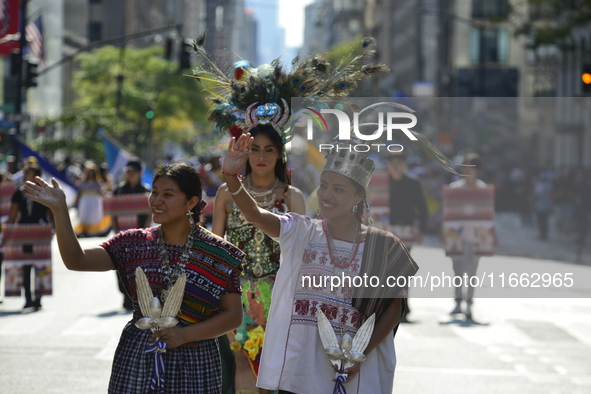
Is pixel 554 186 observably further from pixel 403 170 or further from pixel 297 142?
pixel 297 142

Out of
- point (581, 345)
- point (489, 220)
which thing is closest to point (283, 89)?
point (489, 220)

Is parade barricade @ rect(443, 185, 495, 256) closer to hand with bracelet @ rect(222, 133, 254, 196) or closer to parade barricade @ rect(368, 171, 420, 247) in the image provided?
parade barricade @ rect(368, 171, 420, 247)

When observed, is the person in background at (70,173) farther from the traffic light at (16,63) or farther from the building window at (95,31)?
the building window at (95,31)

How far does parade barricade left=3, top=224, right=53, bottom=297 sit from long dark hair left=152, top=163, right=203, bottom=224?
25.5ft

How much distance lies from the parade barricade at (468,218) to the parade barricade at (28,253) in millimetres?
4990

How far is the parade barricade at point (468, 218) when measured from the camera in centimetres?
574

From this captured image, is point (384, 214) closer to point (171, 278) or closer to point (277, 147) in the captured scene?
point (277, 147)

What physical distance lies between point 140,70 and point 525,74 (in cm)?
2216

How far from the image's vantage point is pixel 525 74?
55.1 metres

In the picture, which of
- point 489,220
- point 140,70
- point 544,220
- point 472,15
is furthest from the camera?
A: point 472,15

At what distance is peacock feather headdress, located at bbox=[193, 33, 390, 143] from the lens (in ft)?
16.5

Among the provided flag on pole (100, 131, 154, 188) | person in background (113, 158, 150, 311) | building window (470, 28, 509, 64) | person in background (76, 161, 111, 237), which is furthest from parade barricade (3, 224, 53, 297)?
building window (470, 28, 509, 64)

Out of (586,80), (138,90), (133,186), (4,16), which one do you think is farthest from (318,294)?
(138,90)

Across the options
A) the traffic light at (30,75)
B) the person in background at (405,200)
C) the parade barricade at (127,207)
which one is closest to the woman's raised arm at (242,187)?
the person in background at (405,200)
